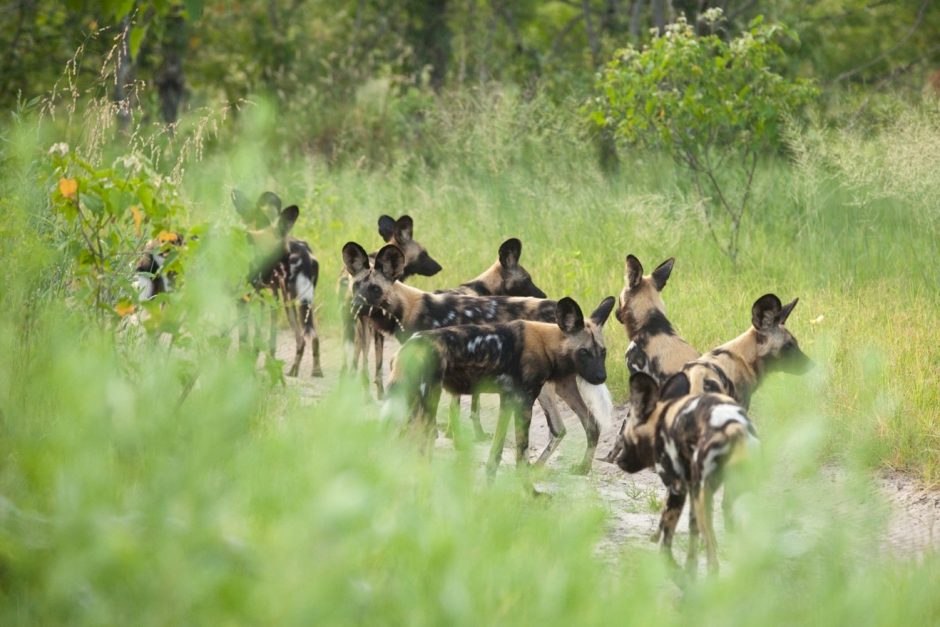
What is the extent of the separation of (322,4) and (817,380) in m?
11.0

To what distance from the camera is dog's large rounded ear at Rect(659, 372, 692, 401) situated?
381cm

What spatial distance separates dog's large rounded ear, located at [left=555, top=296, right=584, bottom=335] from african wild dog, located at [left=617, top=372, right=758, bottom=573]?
0.97m

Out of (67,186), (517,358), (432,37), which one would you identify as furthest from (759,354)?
(432,37)

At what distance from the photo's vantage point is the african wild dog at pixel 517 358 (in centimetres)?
473

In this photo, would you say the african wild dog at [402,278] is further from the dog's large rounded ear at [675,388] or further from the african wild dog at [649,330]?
the dog's large rounded ear at [675,388]

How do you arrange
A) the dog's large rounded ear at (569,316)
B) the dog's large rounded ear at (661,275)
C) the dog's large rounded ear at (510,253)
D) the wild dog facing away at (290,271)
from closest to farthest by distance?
the dog's large rounded ear at (569,316), the dog's large rounded ear at (661,275), the dog's large rounded ear at (510,253), the wild dog facing away at (290,271)

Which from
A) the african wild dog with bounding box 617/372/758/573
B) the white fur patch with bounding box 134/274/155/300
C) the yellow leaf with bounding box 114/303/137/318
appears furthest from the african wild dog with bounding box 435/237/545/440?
the yellow leaf with bounding box 114/303/137/318

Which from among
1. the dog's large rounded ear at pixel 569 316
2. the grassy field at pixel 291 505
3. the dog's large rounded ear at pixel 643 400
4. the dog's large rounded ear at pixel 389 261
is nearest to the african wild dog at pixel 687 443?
the dog's large rounded ear at pixel 643 400

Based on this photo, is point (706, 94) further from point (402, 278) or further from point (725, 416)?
point (725, 416)

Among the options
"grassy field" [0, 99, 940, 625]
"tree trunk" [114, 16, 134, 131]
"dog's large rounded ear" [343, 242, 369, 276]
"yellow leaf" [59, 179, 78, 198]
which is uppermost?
"tree trunk" [114, 16, 134, 131]

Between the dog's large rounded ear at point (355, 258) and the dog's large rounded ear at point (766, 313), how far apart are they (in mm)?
1661

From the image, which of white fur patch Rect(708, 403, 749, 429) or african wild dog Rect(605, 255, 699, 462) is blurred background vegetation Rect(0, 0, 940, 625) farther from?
african wild dog Rect(605, 255, 699, 462)

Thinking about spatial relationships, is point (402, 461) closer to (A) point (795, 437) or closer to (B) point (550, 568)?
(B) point (550, 568)

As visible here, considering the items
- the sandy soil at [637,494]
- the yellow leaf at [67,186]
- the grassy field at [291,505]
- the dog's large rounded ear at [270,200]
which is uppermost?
the yellow leaf at [67,186]
